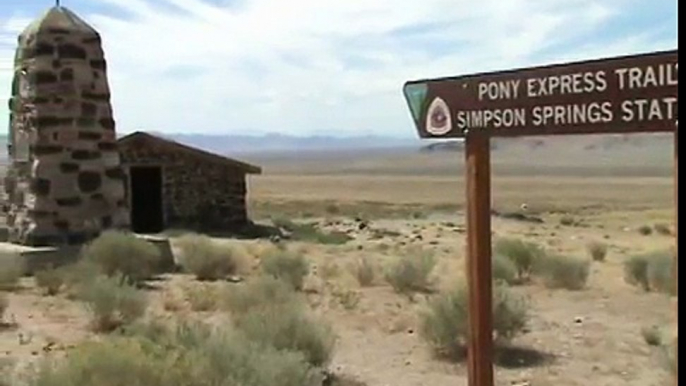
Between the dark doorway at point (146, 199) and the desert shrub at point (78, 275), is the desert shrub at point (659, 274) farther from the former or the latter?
the dark doorway at point (146, 199)

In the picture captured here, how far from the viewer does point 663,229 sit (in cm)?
3027

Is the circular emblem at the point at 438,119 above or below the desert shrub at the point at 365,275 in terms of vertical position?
above

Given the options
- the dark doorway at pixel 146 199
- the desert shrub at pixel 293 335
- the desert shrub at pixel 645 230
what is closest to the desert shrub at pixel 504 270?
the desert shrub at pixel 293 335

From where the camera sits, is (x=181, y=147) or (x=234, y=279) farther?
(x=181, y=147)

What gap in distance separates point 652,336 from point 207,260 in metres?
7.63

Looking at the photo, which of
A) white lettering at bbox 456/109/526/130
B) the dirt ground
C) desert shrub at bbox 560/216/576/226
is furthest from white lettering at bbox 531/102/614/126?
desert shrub at bbox 560/216/576/226

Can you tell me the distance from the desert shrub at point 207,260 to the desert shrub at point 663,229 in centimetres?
1655

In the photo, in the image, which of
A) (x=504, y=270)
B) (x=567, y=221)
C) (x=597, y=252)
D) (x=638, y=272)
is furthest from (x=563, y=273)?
(x=567, y=221)

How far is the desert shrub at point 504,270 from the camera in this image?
1444 centimetres

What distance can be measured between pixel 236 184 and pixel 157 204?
6.74ft

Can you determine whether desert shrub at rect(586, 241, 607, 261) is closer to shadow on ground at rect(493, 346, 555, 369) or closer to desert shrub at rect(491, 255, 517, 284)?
desert shrub at rect(491, 255, 517, 284)

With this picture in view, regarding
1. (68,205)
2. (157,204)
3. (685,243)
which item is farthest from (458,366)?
(157,204)

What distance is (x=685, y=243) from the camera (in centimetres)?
221

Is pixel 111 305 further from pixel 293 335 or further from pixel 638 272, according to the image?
pixel 638 272
